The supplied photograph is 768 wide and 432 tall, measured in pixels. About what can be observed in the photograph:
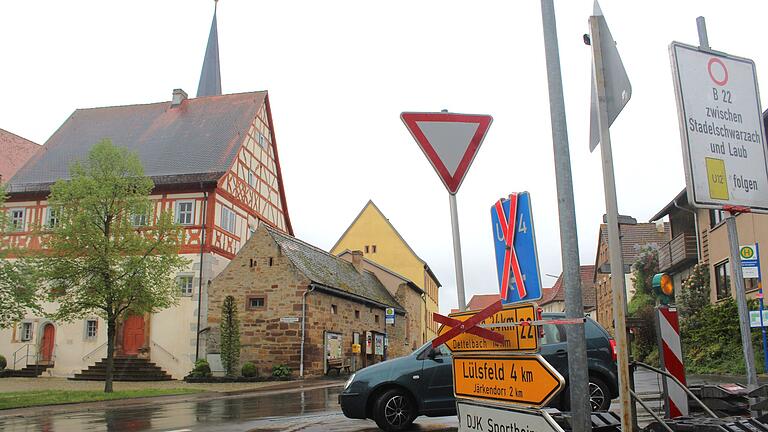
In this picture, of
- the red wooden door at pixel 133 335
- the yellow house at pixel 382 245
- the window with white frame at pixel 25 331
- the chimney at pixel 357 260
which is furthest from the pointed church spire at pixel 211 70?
the red wooden door at pixel 133 335

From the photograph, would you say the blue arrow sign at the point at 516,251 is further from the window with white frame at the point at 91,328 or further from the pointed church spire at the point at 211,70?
the pointed church spire at the point at 211,70

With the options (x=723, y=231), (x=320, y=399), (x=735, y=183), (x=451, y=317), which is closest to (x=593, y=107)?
(x=735, y=183)

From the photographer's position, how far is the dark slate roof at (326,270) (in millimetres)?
28969

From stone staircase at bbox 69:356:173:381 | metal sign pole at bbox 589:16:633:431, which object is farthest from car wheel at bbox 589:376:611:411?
stone staircase at bbox 69:356:173:381

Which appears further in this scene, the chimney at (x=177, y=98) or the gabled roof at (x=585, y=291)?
the gabled roof at (x=585, y=291)

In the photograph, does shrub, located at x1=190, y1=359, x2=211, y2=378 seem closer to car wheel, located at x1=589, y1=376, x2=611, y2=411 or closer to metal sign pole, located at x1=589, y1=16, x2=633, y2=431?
car wheel, located at x1=589, y1=376, x2=611, y2=411

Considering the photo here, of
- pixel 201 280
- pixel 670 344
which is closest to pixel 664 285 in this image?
pixel 670 344

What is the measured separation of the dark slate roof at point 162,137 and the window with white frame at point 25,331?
678cm

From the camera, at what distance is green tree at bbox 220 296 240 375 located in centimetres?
2747

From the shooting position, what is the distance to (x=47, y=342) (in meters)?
30.8

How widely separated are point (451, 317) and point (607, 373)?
5.42 meters

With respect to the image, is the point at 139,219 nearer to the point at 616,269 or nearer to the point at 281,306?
the point at 281,306

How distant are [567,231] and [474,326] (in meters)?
0.88

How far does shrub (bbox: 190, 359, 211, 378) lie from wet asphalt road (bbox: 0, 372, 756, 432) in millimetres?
9833
